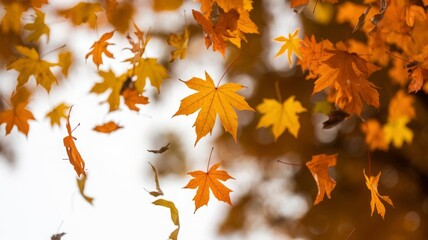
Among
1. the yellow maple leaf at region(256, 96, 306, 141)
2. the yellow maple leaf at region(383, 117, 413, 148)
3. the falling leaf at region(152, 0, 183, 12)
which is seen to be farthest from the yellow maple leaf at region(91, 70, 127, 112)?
the yellow maple leaf at region(383, 117, 413, 148)

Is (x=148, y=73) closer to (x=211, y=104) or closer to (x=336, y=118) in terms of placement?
(x=211, y=104)

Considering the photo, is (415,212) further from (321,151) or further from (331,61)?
(331,61)

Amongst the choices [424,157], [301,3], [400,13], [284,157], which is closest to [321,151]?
[284,157]

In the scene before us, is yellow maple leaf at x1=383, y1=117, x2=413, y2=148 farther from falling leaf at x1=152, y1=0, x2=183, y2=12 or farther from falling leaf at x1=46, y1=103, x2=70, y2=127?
falling leaf at x1=46, y1=103, x2=70, y2=127

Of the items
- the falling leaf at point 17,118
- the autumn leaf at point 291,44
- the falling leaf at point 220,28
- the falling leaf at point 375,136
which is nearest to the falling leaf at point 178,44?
the falling leaf at point 220,28

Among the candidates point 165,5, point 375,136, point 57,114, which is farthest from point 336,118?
point 165,5
